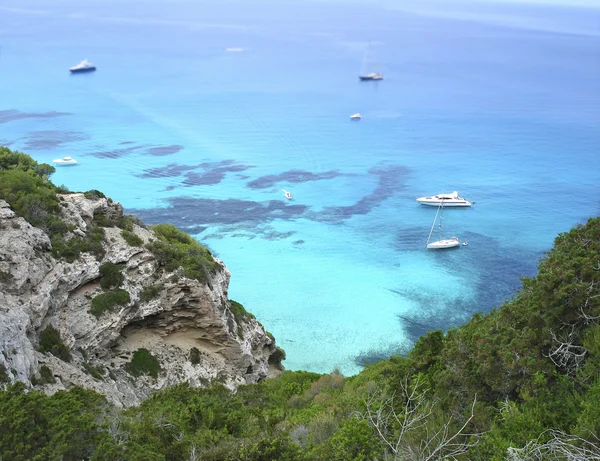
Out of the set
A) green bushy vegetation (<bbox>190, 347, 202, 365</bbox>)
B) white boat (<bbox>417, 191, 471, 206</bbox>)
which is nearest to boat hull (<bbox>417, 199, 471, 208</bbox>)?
white boat (<bbox>417, 191, 471, 206</bbox>)

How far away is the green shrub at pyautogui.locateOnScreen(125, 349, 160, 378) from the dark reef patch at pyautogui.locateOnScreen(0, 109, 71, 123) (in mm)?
63540

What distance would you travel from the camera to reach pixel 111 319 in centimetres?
2134

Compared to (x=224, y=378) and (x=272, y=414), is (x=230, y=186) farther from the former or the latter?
(x=272, y=414)

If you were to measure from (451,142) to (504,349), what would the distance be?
207 feet

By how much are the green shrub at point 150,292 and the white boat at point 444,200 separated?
36593 millimetres

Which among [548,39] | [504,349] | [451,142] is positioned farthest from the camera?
[548,39]

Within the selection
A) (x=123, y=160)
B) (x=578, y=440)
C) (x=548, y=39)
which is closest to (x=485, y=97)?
(x=123, y=160)

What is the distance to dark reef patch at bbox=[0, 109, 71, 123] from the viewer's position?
249ft

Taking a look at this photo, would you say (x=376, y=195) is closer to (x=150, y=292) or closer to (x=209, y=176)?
(x=209, y=176)

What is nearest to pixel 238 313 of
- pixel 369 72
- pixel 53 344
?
pixel 53 344

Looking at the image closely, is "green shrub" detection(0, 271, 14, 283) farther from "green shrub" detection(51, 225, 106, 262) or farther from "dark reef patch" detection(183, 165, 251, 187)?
"dark reef patch" detection(183, 165, 251, 187)

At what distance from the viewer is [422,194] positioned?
5806cm

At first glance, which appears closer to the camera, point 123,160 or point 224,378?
point 224,378

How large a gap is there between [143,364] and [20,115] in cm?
6619
